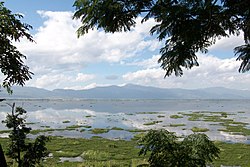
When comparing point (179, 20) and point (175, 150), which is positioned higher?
point (179, 20)

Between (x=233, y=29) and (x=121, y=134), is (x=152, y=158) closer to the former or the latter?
(x=233, y=29)

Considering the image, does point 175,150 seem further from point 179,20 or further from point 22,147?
point 22,147

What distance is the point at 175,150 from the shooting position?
14.6 feet

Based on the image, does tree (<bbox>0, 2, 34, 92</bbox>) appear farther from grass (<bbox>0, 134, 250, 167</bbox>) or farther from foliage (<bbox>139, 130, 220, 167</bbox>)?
grass (<bbox>0, 134, 250, 167</bbox>)

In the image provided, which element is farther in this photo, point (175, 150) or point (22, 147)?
point (22, 147)

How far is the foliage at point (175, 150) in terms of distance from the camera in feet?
14.0

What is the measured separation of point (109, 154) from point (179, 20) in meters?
27.7

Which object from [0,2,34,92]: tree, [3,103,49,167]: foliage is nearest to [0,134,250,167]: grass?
[3,103,49,167]: foliage

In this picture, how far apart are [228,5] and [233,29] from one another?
60 centimetres

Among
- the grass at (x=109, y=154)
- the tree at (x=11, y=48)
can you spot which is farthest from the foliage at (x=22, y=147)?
the grass at (x=109, y=154)

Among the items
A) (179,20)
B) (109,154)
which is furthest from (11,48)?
(109,154)

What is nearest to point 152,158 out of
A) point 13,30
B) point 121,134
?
point 13,30

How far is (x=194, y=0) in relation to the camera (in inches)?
173

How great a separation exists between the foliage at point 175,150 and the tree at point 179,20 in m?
1.37
